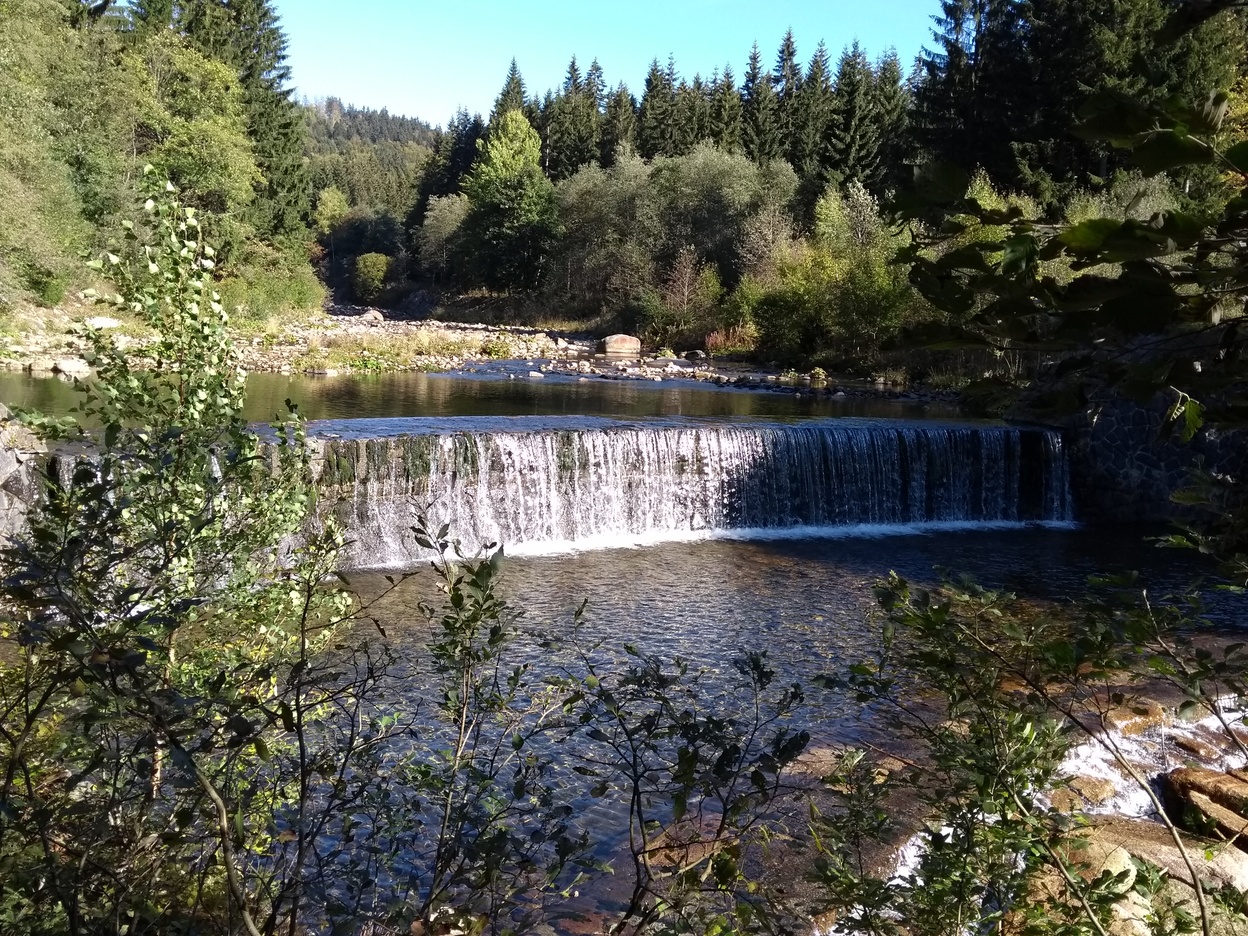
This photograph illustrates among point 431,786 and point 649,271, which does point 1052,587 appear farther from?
point 649,271

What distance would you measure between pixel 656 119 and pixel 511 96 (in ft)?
57.0

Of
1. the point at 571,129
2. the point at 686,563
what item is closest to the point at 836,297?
the point at 686,563

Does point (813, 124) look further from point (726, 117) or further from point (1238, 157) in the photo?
point (1238, 157)

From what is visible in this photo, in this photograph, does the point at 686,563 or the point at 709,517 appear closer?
the point at 686,563

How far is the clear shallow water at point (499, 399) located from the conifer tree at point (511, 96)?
1804 inches

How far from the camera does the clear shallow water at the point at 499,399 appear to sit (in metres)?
14.9

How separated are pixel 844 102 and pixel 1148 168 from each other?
39.0 m

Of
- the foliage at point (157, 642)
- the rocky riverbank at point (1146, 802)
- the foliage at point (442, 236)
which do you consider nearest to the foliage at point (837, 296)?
the rocky riverbank at point (1146, 802)

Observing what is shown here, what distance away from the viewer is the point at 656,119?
48688mm

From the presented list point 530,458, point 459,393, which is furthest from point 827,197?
point 530,458

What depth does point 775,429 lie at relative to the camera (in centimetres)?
1266

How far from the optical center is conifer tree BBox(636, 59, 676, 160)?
47.4 metres

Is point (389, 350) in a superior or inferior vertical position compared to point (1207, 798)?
superior

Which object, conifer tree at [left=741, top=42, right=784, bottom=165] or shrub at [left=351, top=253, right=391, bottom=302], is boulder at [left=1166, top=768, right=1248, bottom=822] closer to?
conifer tree at [left=741, top=42, right=784, bottom=165]
